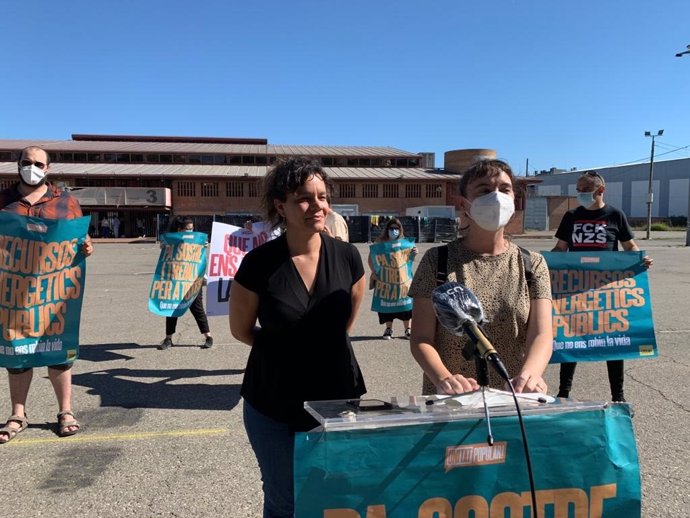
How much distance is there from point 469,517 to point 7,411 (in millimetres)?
4733

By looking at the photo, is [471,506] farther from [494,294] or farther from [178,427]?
[178,427]

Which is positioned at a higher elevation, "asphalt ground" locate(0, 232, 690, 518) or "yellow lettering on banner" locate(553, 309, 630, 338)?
"yellow lettering on banner" locate(553, 309, 630, 338)

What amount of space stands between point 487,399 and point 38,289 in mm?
3891

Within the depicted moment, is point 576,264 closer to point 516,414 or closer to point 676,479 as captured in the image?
point 676,479

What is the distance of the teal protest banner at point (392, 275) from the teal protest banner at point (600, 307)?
3.08 metres

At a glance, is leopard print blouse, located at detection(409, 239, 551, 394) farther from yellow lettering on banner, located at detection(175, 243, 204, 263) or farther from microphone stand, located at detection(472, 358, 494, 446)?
yellow lettering on banner, located at detection(175, 243, 204, 263)

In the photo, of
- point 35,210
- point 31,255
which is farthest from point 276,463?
point 35,210

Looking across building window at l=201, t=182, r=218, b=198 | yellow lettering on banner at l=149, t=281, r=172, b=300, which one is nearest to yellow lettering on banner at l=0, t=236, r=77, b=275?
yellow lettering on banner at l=149, t=281, r=172, b=300

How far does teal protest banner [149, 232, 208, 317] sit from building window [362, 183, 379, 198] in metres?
45.9

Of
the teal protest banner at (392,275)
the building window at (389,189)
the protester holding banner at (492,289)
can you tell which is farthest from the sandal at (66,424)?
the building window at (389,189)

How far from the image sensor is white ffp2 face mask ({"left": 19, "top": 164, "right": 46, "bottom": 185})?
4.04 meters

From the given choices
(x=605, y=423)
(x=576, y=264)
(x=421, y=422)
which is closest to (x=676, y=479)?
(x=576, y=264)

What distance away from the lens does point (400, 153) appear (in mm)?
61625

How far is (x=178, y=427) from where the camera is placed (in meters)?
4.44
